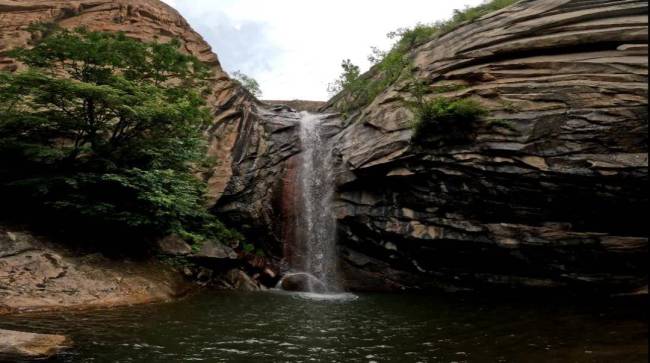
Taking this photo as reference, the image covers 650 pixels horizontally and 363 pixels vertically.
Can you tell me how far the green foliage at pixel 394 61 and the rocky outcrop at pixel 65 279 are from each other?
16.0 metres

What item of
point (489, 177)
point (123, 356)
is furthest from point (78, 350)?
point (489, 177)

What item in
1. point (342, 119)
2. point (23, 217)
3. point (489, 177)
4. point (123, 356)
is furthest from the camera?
point (342, 119)

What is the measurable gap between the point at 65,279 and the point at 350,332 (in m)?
9.18

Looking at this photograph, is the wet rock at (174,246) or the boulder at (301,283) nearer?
the wet rock at (174,246)

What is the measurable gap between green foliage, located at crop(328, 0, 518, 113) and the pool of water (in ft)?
46.3

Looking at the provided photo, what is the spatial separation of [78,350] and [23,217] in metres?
9.69

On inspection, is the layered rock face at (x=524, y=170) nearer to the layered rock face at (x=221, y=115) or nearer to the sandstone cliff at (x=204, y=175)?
the layered rock face at (x=221, y=115)

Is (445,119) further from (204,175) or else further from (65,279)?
(65,279)

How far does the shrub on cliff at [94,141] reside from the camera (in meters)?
14.0

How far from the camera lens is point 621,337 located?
9.21 m

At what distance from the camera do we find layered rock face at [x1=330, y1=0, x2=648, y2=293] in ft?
47.9

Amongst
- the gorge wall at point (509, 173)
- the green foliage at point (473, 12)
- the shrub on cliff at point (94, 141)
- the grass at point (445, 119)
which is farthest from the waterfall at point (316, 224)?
the green foliage at point (473, 12)

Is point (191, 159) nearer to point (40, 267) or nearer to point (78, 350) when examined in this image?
point (40, 267)

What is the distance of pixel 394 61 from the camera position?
25109mm
